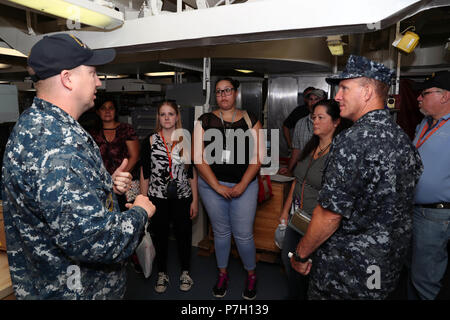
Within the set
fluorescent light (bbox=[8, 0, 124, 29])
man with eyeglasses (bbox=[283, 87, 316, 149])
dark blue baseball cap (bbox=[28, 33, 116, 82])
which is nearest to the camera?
dark blue baseball cap (bbox=[28, 33, 116, 82])

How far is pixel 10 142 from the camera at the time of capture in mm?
1082

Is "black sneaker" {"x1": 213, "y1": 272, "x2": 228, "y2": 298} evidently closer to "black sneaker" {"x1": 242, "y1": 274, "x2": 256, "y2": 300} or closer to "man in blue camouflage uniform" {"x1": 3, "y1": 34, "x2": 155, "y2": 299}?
"black sneaker" {"x1": 242, "y1": 274, "x2": 256, "y2": 300}

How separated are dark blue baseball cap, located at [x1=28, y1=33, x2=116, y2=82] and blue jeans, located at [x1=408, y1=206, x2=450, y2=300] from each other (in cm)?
238

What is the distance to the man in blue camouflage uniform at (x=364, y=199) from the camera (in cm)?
130

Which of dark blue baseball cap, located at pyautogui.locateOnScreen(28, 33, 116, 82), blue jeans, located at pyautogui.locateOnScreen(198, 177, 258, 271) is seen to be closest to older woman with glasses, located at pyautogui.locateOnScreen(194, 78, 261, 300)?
blue jeans, located at pyautogui.locateOnScreen(198, 177, 258, 271)

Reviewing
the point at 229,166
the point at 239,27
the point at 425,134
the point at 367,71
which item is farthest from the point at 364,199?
the point at 425,134

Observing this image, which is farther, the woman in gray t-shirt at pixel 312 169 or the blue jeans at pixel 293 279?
the blue jeans at pixel 293 279

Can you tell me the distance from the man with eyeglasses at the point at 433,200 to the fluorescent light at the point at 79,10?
93.4 inches

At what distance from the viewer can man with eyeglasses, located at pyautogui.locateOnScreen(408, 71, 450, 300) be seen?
2072 millimetres

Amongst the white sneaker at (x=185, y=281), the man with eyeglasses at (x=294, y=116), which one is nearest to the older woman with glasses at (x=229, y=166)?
the white sneaker at (x=185, y=281)

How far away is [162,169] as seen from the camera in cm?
255

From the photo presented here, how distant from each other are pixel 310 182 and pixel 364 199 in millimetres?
623

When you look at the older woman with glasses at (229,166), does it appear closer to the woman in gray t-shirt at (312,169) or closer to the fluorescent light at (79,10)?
the woman in gray t-shirt at (312,169)

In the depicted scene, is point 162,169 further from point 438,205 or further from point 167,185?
point 438,205
